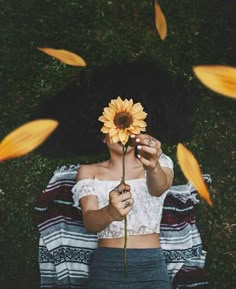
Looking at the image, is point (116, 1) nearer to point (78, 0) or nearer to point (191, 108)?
point (78, 0)

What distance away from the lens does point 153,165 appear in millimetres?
1703

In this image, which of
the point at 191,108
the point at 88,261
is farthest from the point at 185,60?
the point at 88,261

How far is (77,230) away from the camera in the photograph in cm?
209

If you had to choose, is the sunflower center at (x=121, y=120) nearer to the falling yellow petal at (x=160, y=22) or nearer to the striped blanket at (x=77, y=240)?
the striped blanket at (x=77, y=240)

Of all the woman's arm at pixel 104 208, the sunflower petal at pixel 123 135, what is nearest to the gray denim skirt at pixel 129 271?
the woman's arm at pixel 104 208

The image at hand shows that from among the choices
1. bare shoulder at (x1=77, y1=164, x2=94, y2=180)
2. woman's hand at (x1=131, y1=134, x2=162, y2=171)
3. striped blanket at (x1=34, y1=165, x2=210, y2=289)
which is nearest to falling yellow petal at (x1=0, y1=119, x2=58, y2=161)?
striped blanket at (x1=34, y1=165, x2=210, y2=289)

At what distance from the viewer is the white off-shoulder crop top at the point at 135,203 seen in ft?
→ 6.25

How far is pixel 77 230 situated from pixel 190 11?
99 centimetres

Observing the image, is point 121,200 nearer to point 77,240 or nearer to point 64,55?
point 77,240

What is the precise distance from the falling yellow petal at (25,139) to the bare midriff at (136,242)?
518mm

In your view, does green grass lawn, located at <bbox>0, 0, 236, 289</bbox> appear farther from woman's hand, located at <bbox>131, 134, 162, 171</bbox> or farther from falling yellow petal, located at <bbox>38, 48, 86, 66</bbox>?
woman's hand, located at <bbox>131, 134, 162, 171</bbox>

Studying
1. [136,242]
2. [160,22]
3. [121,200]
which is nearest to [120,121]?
[121,200]

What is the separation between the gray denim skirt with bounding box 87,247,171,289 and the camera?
1.85 m

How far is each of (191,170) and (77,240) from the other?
0.54 m
